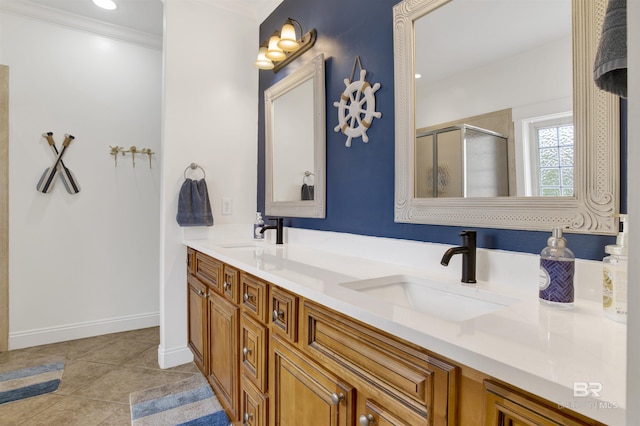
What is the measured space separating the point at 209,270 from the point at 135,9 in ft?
7.25

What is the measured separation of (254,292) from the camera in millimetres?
1310

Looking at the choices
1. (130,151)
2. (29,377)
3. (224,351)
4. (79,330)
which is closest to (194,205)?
(224,351)

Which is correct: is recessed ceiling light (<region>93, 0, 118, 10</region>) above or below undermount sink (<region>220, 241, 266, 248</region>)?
above

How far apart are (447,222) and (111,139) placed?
2.87 metres

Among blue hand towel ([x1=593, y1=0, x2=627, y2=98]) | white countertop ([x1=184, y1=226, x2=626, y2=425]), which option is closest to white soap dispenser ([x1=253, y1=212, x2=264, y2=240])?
white countertop ([x1=184, y1=226, x2=626, y2=425])

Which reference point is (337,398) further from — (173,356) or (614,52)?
(173,356)

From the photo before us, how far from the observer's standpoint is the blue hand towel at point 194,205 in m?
2.23

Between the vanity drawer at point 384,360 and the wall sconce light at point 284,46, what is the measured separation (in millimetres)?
1553

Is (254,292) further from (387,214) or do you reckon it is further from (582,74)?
(582,74)

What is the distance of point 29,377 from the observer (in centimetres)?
211

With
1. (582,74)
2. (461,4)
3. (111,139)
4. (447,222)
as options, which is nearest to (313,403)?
(447,222)

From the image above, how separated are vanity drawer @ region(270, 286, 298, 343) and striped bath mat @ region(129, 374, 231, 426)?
902mm

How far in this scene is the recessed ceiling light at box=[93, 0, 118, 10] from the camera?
246 cm

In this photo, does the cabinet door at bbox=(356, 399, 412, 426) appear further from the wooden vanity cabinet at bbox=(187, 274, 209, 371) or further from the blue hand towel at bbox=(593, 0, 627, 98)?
the wooden vanity cabinet at bbox=(187, 274, 209, 371)
